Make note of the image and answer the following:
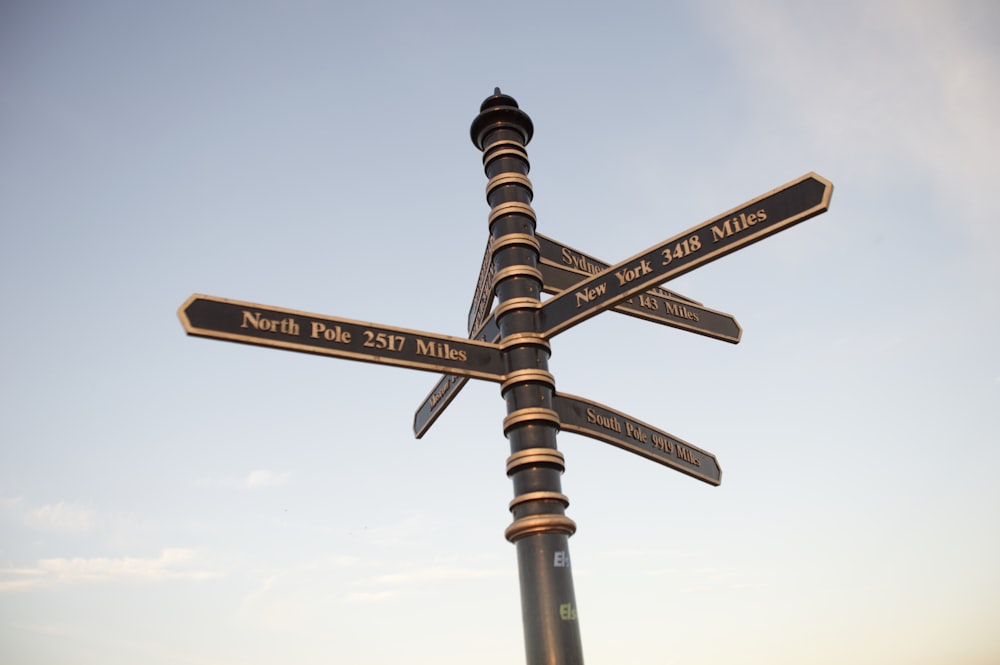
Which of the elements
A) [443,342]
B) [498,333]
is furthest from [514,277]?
[443,342]

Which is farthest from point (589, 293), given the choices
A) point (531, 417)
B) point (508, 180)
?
point (508, 180)

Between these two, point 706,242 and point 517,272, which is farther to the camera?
point 517,272

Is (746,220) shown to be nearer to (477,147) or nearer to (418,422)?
(477,147)

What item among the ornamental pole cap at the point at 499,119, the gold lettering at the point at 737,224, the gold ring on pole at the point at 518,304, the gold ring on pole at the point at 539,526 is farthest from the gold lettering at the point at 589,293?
the ornamental pole cap at the point at 499,119

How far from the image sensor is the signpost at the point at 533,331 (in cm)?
476

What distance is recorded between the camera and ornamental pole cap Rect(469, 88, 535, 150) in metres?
6.76

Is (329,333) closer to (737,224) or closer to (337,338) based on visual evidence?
(337,338)

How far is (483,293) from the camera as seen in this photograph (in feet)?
22.5

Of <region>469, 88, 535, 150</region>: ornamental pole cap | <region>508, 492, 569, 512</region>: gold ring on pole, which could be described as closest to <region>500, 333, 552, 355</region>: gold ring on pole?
<region>508, 492, 569, 512</region>: gold ring on pole

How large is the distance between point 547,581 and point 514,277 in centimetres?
236

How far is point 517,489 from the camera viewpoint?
17.2 feet

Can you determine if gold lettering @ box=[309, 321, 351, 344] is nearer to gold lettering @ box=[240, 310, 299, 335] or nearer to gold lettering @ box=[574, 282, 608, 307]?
gold lettering @ box=[240, 310, 299, 335]

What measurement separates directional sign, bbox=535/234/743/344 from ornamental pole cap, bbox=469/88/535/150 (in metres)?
1.08

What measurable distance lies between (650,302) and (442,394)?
198cm
